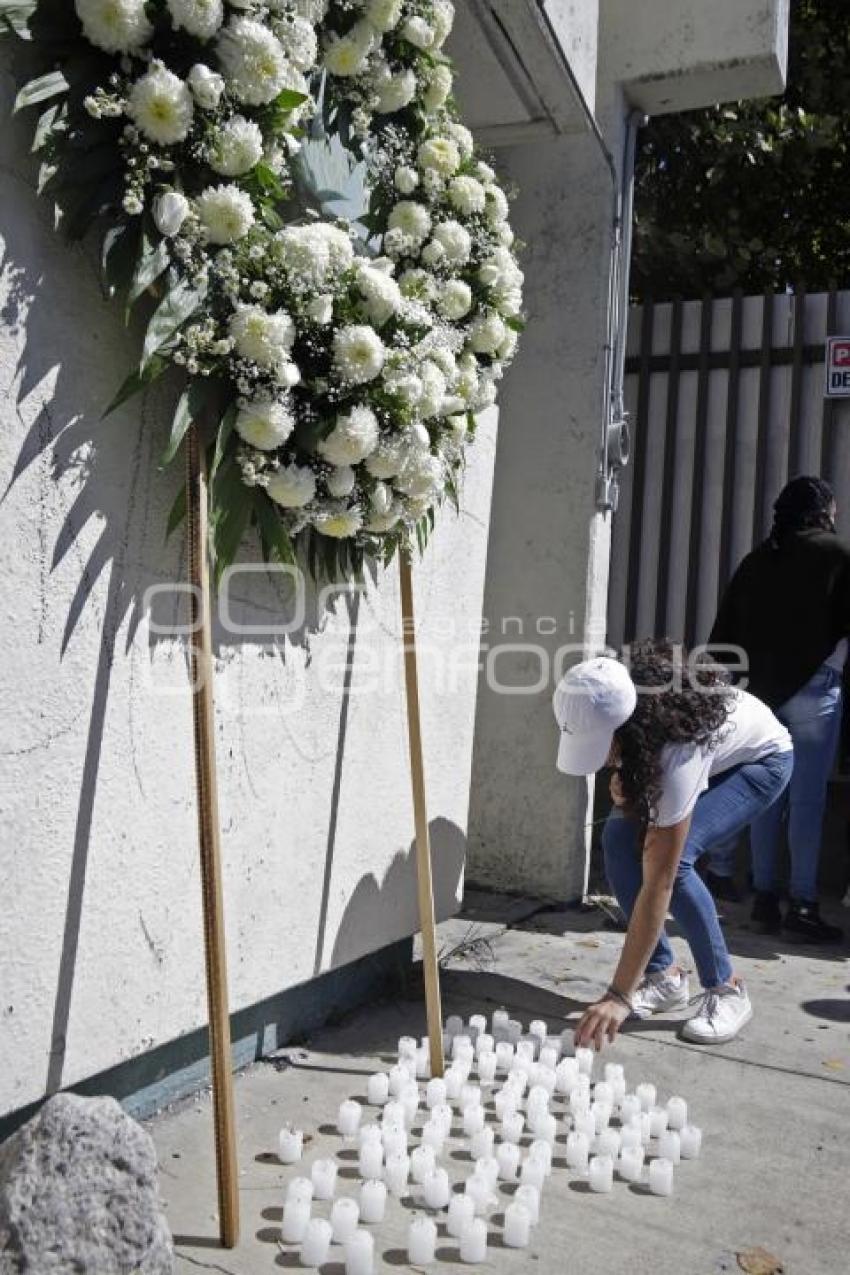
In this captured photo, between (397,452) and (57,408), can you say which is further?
(397,452)

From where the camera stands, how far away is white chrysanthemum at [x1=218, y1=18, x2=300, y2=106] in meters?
2.43

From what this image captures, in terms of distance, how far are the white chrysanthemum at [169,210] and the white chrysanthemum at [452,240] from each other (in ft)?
3.50

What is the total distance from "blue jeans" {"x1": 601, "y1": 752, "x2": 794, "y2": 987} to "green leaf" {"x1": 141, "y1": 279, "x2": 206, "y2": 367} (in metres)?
2.13

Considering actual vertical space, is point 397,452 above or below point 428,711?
above

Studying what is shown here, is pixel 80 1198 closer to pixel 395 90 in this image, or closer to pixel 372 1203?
pixel 372 1203

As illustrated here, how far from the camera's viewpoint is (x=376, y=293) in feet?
9.21

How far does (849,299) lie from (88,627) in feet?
15.1

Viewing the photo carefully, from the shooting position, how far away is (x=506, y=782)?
5379 mm

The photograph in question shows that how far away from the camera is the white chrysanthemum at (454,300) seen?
3277mm

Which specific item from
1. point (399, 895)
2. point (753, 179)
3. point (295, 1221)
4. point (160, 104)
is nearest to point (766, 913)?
point (399, 895)

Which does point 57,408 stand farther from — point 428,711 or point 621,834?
point 621,834

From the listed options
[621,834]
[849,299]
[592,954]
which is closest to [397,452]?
[621,834]

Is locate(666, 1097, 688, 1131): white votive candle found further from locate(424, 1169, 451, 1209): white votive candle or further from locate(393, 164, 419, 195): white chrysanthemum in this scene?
locate(393, 164, 419, 195): white chrysanthemum

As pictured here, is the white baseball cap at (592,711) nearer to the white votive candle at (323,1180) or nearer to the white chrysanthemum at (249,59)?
the white votive candle at (323,1180)
